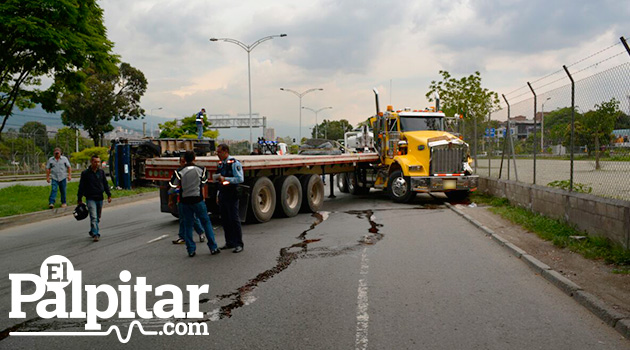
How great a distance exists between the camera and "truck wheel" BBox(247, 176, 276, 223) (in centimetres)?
1223

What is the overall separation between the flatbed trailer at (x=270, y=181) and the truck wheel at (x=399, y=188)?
66.8 inches

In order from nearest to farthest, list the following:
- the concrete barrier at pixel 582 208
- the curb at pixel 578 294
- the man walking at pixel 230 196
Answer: the curb at pixel 578 294, the concrete barrier at pixel 582 208, the man walking at pixel 230 196

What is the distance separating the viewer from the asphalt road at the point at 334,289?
4.76 meters

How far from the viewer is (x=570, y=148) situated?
10492 mm

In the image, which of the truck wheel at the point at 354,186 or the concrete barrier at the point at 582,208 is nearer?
the concrete barrier at the point at 582,208

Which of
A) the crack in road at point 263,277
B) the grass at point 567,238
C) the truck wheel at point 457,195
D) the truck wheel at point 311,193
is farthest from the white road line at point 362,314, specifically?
the truck wheel at point 457,195

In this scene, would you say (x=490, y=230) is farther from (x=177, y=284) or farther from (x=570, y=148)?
(x=177, y=284)

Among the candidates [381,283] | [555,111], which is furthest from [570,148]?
[381,283]

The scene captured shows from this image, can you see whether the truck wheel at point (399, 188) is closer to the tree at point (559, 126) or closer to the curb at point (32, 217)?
the tree at point (559, 126)

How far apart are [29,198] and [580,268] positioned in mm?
18216

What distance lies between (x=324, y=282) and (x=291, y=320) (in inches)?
61.6

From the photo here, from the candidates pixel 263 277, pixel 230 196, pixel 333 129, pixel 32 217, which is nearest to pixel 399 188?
pixel 230 196

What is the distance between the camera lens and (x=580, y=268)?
7273mm

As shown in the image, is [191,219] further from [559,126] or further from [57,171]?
[57,171]
